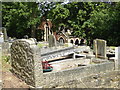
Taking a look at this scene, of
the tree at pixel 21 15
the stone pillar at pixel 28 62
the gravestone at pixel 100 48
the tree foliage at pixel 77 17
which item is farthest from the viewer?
the tree at pixel 21 15

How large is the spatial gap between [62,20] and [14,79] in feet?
63.7

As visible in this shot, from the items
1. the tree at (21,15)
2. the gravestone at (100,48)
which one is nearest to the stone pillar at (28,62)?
the gravestone at (100,48)

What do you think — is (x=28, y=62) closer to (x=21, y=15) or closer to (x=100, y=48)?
(x=100, y=48)

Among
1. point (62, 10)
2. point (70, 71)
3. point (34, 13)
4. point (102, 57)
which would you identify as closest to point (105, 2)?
point (62, 10)

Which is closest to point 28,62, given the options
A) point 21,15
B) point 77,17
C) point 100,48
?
point 100,48

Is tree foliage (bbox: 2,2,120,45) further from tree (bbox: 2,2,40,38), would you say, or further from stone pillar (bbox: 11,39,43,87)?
stone pillar (bbox: 11,39,43,87)

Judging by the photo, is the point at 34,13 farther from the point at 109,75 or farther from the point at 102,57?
the point at 109,75

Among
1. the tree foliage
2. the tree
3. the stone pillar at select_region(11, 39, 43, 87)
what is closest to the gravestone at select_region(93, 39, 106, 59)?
the stone pillar at select_region(11, 39, 43, 87)

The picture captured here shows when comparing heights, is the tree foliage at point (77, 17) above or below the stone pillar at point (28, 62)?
above

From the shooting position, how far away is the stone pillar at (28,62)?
22.0ft

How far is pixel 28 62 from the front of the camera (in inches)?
273

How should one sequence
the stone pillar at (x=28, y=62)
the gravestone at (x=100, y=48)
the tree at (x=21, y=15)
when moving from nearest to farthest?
the stone pillar at (x=28, y=62)
the gravestone at (x=100, y=48)
the tree at (x=21, y=15)

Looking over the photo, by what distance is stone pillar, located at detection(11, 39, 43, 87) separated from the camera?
6.71 metres

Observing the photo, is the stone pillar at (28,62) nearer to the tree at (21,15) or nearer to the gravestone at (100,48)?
the gravestone at (100,48)
